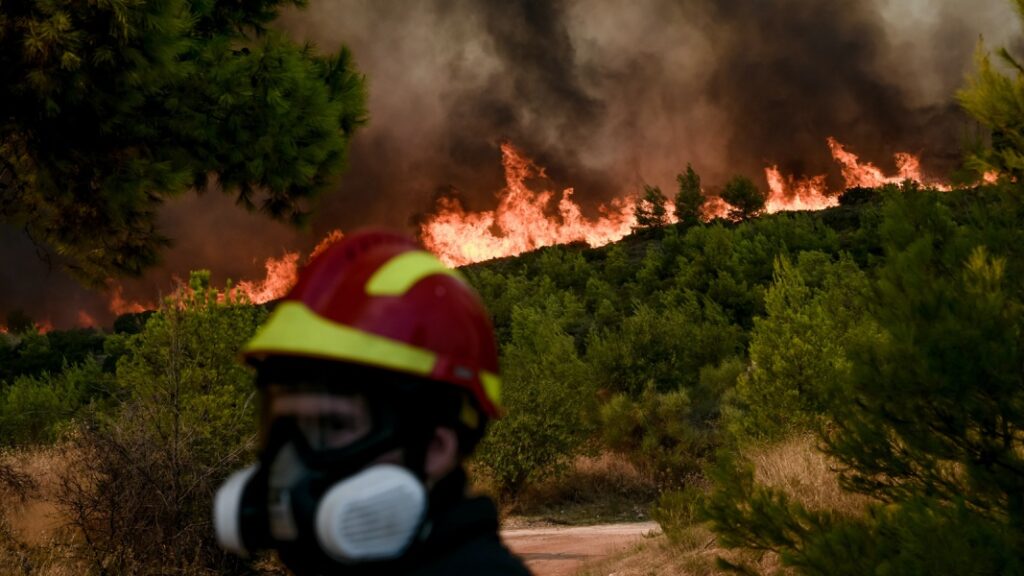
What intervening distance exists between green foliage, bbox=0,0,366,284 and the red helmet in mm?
5290

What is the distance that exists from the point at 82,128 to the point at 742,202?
274 feet

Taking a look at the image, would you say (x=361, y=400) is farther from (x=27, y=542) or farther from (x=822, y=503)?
(x=27, y=542)

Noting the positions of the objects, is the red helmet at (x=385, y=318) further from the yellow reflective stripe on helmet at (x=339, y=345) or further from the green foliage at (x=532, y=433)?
the green foliage at (x=532, y=433)

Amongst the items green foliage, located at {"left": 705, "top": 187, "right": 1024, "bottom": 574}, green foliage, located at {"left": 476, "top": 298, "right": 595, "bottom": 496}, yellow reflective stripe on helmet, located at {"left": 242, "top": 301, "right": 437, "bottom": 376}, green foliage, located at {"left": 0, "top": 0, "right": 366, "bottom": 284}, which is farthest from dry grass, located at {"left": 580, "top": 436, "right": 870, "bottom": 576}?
green foliage, located at {"left": 476, "top": 298, "right": 595, "bottom": 496}

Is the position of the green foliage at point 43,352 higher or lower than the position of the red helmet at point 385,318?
higher

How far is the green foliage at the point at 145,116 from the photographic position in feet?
21.0

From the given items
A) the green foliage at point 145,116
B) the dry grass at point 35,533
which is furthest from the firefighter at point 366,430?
the dry grass at point 35,533

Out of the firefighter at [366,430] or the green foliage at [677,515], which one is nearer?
the firefighter at [366,430]

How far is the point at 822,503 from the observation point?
10.5 meters

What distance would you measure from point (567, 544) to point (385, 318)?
17.0 meters

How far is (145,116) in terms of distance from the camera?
25.8ft

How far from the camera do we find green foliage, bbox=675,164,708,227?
86.2 metres

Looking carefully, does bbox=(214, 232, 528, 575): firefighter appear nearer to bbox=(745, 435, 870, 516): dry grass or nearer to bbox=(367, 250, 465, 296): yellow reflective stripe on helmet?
bbox=(367, 250, 465, 296): yellow reflective stripe on helmet

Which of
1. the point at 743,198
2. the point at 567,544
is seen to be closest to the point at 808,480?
the point at 567,544
